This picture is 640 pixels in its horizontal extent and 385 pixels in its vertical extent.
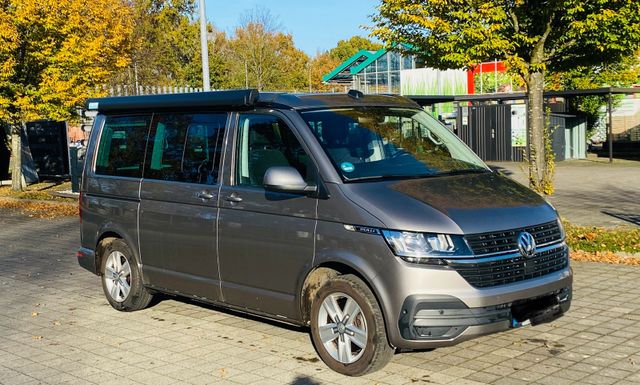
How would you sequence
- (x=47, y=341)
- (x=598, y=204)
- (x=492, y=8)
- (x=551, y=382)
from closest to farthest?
(x=551, y=382) < (x=47, y=341) < (x=492, y=8) < (x=598, y=204)

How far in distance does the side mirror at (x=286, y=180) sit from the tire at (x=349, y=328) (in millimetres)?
705

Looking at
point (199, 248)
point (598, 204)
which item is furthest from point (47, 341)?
point (598, 204)

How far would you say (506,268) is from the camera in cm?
497

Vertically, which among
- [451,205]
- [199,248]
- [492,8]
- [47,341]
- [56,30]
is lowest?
[47,341]

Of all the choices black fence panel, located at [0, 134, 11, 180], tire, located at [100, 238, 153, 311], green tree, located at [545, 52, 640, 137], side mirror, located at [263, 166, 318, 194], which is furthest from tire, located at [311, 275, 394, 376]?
green tree, located at [545, 52, 640, 137]

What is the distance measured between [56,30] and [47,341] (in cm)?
1424

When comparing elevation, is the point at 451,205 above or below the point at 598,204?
above

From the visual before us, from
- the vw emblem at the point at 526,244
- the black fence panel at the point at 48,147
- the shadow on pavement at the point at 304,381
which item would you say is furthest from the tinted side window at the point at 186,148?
the black fence panel at the point at 48,147

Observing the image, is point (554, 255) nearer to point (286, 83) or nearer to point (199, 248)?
point (199, 248)

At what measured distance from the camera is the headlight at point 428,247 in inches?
190

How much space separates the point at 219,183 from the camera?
614 centimetres

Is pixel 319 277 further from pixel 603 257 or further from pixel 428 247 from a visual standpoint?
pixel 603 257

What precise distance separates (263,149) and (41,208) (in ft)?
44.1

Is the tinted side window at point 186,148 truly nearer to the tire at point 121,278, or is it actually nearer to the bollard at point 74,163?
the tire at point 121,278
